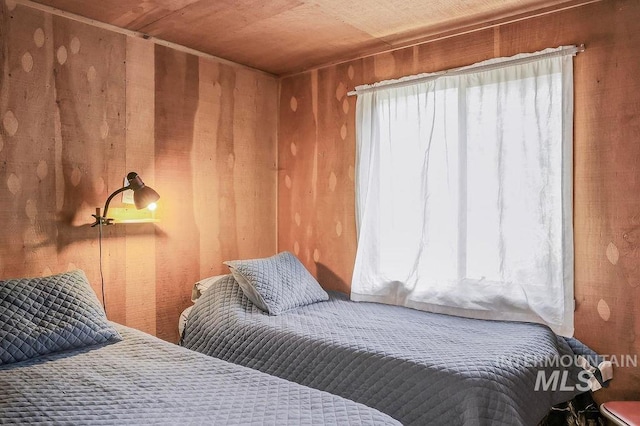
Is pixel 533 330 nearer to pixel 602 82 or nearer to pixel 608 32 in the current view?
pixel 602 82

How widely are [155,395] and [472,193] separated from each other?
2.01 meters

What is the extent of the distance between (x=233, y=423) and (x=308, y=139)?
8.37ft

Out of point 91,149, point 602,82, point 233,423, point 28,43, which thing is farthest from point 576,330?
point 28,43

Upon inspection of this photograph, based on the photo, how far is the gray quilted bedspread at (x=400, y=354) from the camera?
5.89ft

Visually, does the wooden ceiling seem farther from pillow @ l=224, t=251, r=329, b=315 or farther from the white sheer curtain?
pillow @ l=224, t=251, r=329, b=315

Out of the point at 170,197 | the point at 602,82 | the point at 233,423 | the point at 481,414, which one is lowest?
the point at 481,414

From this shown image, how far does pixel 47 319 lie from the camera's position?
2.01 m

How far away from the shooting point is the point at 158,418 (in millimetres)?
1376

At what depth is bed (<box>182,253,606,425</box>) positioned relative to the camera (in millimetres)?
1801

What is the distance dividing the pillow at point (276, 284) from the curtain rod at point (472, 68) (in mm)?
1324

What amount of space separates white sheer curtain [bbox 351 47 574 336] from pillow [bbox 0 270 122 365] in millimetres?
1671

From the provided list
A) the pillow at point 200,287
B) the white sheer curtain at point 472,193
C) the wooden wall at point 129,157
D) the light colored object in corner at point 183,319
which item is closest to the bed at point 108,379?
the wooden wall at point 129,157

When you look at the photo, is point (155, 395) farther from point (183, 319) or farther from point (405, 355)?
point (183, 319)

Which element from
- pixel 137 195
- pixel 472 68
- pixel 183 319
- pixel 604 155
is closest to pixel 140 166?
pixel 137 195
